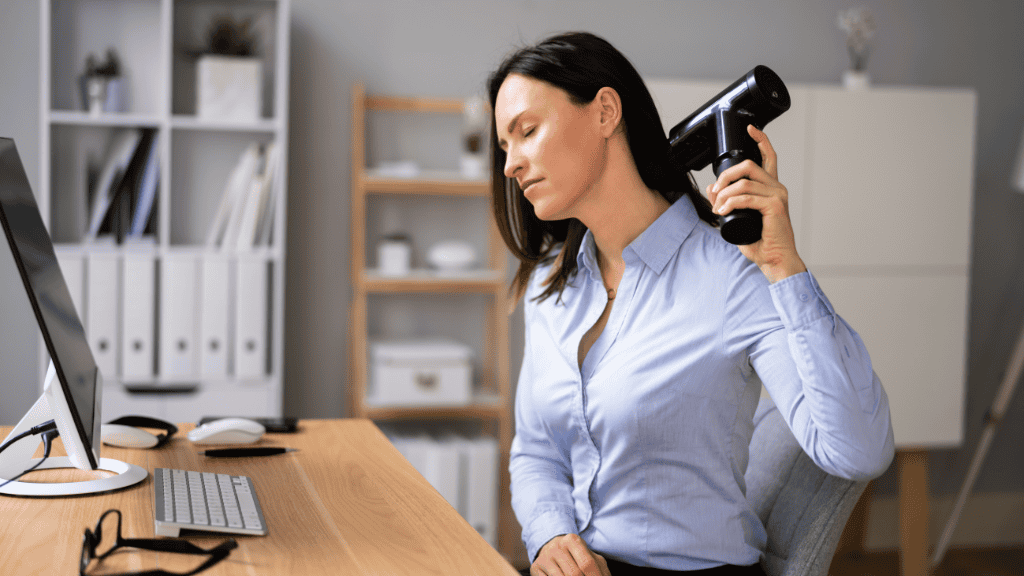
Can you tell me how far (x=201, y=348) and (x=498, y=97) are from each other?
1529 millimetres

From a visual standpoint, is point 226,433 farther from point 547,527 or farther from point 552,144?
point 552,144

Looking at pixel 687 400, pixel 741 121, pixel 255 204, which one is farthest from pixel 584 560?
pixel 255 204

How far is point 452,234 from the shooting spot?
292 centimetres

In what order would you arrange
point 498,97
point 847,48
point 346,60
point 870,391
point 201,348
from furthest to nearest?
point 847,48, point 346,60, point 201,348, point 498,97, point 870,391

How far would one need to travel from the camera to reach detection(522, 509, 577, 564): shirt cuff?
4.08 ft

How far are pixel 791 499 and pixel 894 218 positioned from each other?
1.86m

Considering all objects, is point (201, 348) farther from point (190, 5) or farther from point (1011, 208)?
point (1011, 208)

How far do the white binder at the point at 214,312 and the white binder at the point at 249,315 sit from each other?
3 cm

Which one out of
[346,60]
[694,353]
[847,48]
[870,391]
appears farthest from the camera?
[847,48]

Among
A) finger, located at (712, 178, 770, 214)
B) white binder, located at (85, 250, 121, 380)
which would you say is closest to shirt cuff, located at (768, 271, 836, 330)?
finger, located at (712, 178, 770, 214)

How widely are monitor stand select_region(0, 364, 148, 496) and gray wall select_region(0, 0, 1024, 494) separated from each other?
1645 mm

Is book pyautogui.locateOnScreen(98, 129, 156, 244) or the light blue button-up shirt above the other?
book pyautogui.locateOnScreen(98, 129, 156, 244)

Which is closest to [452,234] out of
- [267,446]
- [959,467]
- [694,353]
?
[267,446]

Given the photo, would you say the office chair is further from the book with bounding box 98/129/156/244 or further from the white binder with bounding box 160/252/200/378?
the book with bounding box 98/129/156/244
